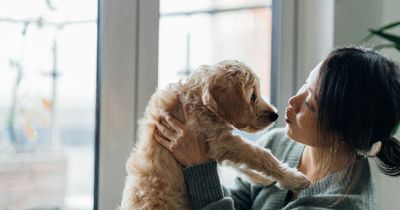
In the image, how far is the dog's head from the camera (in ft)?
3.98

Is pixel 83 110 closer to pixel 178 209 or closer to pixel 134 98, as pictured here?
pixel 134 98

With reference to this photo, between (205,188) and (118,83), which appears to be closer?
(205,188)

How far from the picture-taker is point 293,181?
1.30 m

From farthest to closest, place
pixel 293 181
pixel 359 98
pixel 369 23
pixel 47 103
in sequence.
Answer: pixel 369 23 → pixel 47 103 → pixel 293 181 → pixel 359 98

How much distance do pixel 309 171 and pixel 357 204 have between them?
22cm

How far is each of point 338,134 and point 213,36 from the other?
2.18 ft

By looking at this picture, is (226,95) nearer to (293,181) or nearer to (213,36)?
(293,181)

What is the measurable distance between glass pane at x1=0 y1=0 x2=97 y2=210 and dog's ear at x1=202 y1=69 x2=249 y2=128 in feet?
1.44

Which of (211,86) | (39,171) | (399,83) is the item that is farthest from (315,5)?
(39,171)

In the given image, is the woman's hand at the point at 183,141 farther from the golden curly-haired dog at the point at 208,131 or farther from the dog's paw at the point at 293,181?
the dog's paw at the point at 293,181

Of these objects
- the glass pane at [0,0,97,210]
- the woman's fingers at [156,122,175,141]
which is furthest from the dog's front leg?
the glass pane at [0,0,97,210]

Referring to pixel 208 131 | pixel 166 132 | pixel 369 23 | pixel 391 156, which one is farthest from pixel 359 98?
pixel 369 23

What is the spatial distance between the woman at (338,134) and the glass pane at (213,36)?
0.91 ft

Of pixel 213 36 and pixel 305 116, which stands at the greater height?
pixel 213 36
